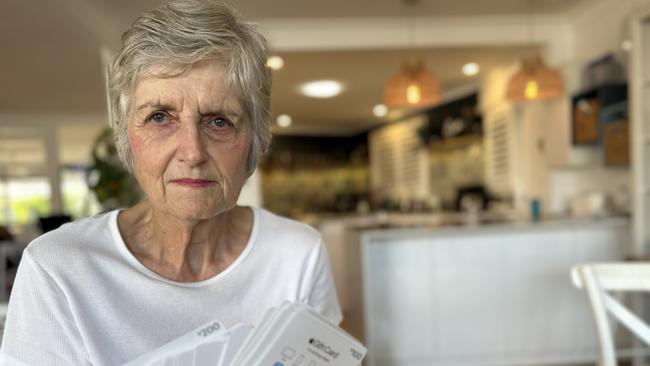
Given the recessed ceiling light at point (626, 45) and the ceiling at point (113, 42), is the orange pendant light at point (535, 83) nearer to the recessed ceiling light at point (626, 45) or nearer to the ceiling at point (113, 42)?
the recessed ceiling light at point (626, 45)

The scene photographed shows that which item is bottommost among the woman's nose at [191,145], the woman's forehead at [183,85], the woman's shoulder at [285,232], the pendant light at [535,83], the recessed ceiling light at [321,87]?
the woman's shoulder at [285,232]

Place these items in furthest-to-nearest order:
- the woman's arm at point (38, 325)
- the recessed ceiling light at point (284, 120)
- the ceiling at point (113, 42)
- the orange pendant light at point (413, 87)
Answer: the recessed ceiling light at point (284, 120), the orange pendant light at point (413, 87), the ceiling at point (113, 42), the woman's arm at point (38, 325)

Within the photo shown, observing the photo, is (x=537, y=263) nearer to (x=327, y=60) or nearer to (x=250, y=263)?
(x=327, y=60)

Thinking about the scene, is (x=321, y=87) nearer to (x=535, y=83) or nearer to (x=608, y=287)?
(x=535, y=83)

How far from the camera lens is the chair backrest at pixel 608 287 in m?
1.43

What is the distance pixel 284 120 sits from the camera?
28.6ft

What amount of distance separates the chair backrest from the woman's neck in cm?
111

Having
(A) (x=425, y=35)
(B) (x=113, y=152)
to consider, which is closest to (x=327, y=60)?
(A) (x=425, y=35)

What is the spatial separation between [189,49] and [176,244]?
36 cm

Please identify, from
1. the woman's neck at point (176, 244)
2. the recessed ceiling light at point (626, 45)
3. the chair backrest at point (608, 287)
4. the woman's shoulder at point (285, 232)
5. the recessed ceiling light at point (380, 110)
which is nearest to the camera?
the woman's neck at point (176, 244)

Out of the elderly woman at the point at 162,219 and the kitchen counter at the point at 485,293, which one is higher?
the elderly woman at the point at 162,219

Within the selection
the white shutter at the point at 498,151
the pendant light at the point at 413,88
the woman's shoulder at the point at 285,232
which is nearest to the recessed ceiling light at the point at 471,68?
the white shutter at the point at 498,151

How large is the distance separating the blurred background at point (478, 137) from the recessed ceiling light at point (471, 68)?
12mm

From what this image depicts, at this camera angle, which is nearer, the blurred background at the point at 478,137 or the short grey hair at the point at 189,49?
the short grey hair at the point at 189,49
